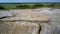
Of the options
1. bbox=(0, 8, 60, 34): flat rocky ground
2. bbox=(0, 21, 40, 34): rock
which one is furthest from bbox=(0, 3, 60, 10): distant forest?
bbox=(0, 21, 40, 34): rock

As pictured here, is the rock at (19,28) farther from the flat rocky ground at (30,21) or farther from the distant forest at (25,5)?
the distant forest at (25,5)

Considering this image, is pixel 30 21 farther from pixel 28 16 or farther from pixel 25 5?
pixel 25 5

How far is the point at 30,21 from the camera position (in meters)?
0.99

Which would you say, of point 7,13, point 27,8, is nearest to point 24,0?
point 27,8

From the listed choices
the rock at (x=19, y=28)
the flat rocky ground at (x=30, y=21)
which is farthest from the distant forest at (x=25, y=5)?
the rock at (x=19, y=28)

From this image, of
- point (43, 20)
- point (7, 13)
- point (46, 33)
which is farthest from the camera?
point (7, 13)

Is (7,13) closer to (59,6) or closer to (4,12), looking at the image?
(4,12)

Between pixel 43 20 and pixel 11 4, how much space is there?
14.9 inches

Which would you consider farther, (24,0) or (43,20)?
(24,0)

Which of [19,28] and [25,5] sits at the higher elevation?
[25,5]

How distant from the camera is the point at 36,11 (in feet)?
3.64

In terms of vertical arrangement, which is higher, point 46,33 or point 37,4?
point 37,4

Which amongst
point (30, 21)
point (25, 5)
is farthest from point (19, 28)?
point (25, 5)

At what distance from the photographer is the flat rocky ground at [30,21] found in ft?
3.00
